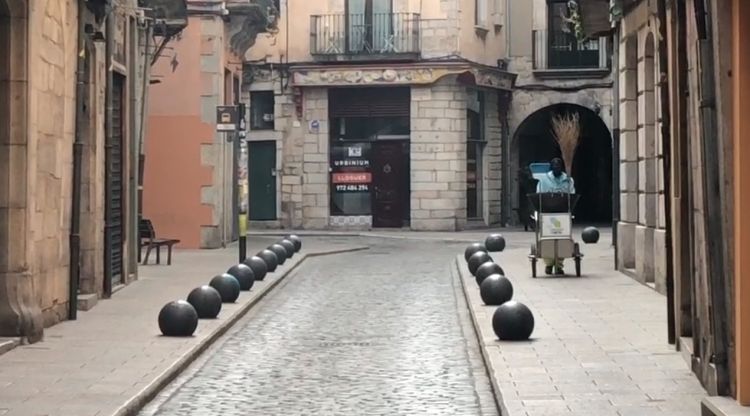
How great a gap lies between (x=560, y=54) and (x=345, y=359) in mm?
30696

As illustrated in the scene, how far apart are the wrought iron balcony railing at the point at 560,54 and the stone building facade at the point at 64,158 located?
23.4m

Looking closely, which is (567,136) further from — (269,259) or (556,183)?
(269,259)

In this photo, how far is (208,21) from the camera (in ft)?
93.3

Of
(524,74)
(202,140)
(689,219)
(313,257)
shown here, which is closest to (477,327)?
(689,219)

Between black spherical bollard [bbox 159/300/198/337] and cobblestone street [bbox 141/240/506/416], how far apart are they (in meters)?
0.35

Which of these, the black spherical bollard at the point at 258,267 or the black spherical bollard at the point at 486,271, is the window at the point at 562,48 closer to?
the black spherical bollard at the point at 258,267

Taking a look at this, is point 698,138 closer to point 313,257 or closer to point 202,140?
point 313,257

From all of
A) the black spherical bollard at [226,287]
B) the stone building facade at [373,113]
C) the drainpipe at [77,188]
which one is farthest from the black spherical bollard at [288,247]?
the stone building facade at [373,113]

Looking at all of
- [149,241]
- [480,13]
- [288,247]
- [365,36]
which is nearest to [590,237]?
[288,247]

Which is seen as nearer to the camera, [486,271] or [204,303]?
[204,303]

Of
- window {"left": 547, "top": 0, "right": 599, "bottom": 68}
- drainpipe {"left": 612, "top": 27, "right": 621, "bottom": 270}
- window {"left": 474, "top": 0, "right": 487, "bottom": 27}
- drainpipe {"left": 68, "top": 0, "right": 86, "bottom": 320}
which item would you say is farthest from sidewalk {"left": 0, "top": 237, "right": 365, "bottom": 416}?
window {"left": 547, "top": 0, "right": 599, "bottom": 68}

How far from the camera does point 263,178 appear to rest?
3962cm

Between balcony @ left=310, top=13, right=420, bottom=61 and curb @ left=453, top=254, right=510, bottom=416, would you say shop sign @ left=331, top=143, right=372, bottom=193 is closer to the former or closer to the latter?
balcony @ left=310, top=13, right=420, bottom=61

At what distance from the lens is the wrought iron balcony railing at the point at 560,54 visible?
41500mm
